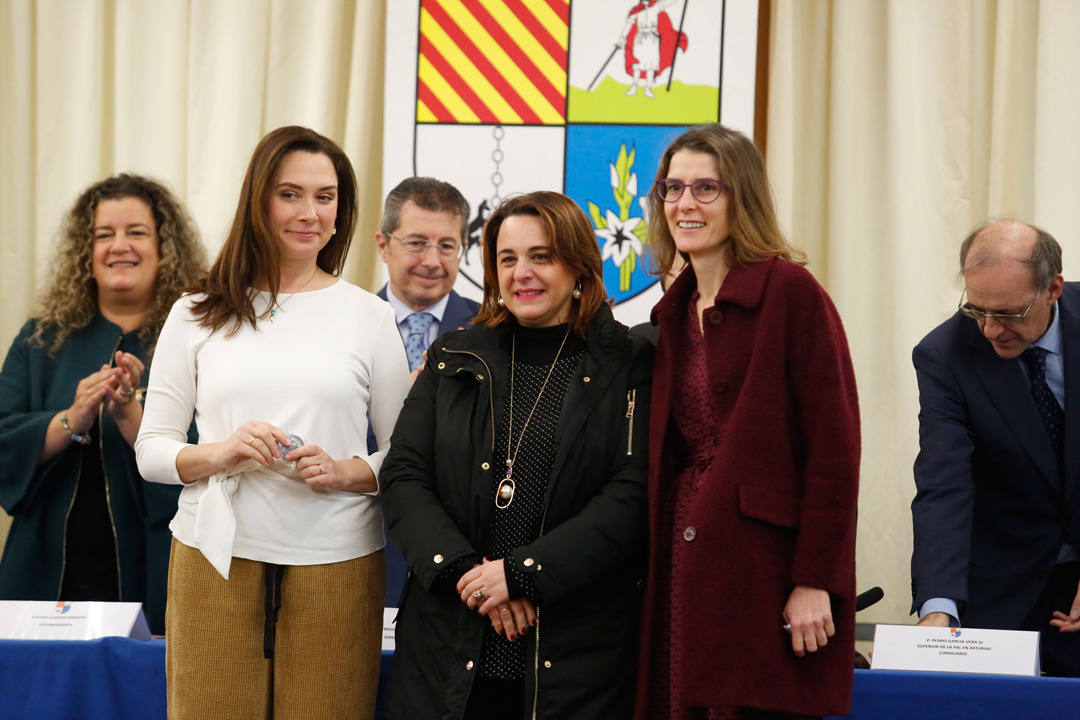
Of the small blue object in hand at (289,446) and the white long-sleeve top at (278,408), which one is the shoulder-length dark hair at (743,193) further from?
the small blue object in hand at (289,446)

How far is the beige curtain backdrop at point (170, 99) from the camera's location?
4.29 metres

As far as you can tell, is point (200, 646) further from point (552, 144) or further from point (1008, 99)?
point (1008, 99)

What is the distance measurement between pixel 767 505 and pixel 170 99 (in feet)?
11.2

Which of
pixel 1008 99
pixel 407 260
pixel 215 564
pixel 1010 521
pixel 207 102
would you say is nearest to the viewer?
pixel 215 564

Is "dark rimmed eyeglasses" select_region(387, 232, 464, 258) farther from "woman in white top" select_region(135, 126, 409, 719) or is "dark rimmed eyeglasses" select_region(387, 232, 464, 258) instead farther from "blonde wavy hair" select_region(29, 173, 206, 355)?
"woman in white top" select_region(135, 126, 409, 719)

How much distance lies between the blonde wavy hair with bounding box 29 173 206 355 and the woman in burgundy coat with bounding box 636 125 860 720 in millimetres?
1738

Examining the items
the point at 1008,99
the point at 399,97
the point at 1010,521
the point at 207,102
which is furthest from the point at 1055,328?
the point at 207,102

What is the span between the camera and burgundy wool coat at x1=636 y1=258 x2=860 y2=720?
1.92m

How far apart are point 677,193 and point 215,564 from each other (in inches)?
45.7

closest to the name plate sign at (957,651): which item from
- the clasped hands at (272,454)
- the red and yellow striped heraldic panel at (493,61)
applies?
the clasped hands at (272,454)

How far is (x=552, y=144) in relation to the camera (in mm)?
4008

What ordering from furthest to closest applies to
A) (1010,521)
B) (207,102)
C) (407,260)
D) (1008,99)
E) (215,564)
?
(207,102) → (1008,99) → (407,260) → (1010,521) → (215,564)

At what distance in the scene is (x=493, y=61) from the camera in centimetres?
403

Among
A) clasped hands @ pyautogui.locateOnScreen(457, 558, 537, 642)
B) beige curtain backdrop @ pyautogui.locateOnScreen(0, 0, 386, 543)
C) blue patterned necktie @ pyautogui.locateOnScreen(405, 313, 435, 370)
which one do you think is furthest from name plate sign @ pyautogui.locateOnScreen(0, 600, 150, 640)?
beige curtain backdrop @ pyautogui.locateOnScreen(0, 0, 386, 543)
